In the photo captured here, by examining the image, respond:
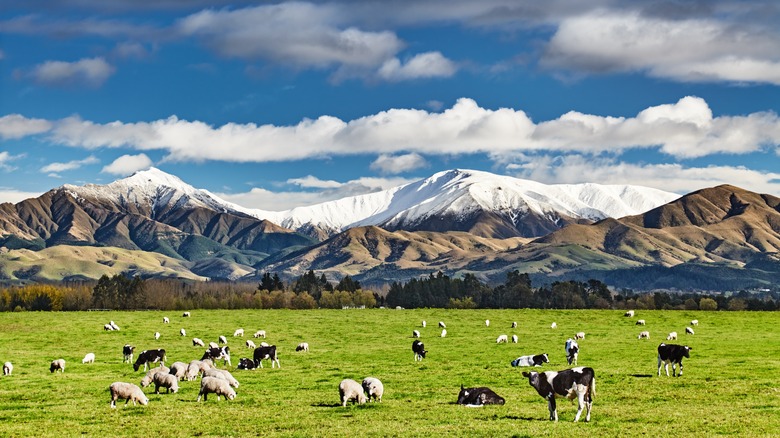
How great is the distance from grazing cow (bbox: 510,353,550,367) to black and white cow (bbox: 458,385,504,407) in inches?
669

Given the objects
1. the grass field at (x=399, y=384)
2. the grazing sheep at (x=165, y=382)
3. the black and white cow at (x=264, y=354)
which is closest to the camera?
the grass field at (x=399, y=384)

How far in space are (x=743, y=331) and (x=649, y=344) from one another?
19.8 meters

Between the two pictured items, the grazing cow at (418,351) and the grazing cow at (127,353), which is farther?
the grazing cow at (127,353)

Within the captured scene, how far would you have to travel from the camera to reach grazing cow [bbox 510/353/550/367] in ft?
163

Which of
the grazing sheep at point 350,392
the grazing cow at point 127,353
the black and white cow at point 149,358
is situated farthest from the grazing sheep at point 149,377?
the grazing cow at point 127,353

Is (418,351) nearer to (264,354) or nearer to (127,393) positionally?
(264,354)

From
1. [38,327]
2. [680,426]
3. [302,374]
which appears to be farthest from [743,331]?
[38,327]

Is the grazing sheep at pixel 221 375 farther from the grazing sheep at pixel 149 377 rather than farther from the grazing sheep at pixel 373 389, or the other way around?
the grazing sheep at pixel 373 389

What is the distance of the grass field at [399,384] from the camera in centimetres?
2695

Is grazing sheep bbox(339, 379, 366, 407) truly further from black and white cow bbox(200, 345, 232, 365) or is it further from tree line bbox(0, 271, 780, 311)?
tree line bbox(0, 271, 780, 311)

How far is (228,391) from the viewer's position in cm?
3488

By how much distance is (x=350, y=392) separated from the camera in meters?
33.0

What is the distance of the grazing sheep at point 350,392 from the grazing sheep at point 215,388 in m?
5.50

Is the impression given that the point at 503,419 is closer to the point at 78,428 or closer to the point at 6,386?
the point at 78,428
